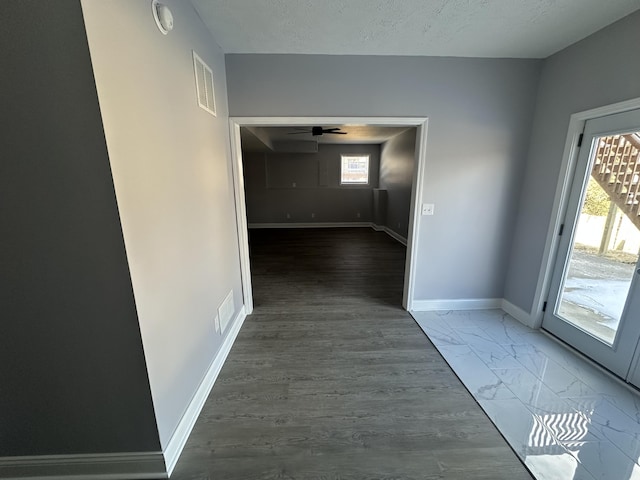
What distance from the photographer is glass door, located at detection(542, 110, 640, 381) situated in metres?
1.83

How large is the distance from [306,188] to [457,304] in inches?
237

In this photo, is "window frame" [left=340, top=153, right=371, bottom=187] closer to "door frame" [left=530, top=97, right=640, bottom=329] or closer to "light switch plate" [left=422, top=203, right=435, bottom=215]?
"light switch plate" [left=422, top=203, right=435, bottom=215]

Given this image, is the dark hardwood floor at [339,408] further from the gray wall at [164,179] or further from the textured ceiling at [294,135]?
the textured ceiling at [294,135]

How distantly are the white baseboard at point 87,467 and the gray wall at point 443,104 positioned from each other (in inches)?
101

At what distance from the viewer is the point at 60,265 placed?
3.39 feet

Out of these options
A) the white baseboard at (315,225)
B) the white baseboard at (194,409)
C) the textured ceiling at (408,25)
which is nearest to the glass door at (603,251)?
the textured ceiling at (408,25)

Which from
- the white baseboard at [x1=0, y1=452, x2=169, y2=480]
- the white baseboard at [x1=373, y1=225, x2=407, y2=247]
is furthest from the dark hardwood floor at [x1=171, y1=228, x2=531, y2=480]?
the white baseboard at [x1=373, y1=225, x2=407, y2=247]

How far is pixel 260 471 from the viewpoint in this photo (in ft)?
4.25

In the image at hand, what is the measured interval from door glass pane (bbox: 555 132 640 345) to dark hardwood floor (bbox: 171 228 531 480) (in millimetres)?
1331

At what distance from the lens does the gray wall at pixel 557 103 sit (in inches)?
70.2

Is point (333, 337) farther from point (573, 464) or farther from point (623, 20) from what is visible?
point (623, 20)

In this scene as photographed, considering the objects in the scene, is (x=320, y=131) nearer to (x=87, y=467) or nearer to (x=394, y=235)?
(x=394, y=235)

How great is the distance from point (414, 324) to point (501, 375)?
83cm

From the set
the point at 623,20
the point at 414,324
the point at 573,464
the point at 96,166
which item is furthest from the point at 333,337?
the point at 623,20
